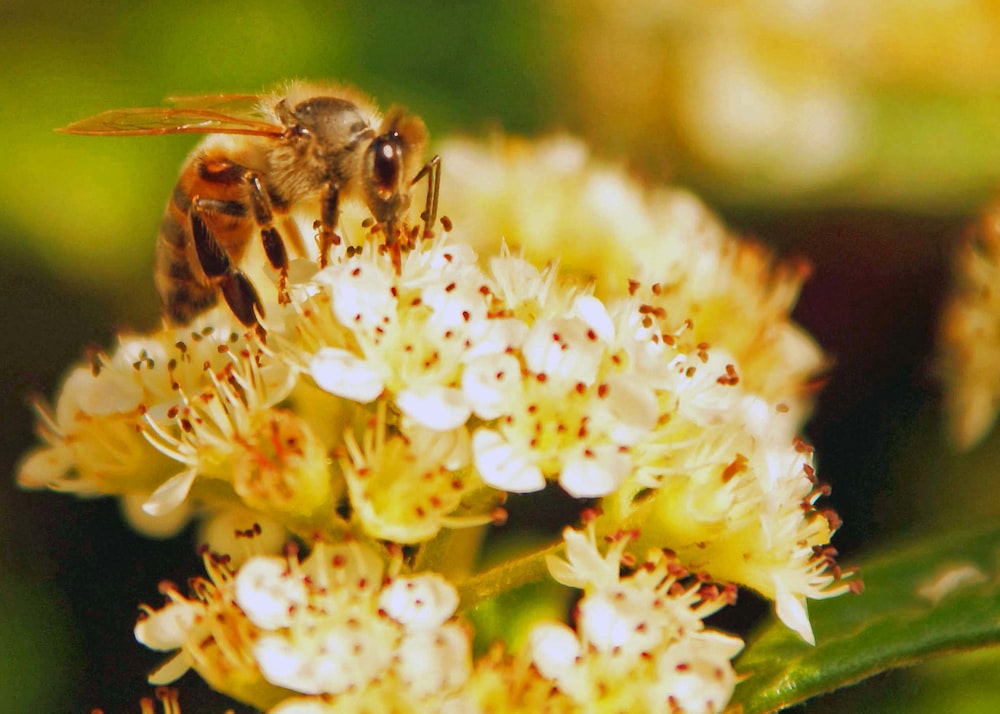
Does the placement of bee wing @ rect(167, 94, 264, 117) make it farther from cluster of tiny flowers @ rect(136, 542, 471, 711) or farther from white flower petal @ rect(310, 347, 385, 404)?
cluster of tiny flowers @ rect(136, 542, 471, 711)

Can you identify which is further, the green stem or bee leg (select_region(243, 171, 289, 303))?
bee leg (select_region(243, 171, 289, 303))

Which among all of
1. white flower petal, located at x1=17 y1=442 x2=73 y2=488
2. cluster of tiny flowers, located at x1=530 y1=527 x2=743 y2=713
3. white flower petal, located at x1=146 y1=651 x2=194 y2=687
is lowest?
white flower petal, located at x1=146 y1=651 x2=194 y2=687

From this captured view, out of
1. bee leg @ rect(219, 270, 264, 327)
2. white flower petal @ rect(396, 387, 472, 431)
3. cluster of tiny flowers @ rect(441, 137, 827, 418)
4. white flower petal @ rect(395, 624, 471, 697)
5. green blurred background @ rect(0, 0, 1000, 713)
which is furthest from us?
green blurred background @ rect(0, 0, 1000, 713)

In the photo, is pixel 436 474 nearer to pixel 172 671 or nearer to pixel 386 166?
pixel 172 671

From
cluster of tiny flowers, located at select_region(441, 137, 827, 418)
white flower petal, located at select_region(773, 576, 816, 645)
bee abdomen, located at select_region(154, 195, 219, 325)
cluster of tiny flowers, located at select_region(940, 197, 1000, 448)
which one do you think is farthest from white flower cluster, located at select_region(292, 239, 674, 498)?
cluster of tiny flowers, located at select_region(940, 197, 1000, 448)

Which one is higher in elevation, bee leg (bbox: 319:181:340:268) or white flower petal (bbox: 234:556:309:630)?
bee leg (bbox: 319:181:340:268)

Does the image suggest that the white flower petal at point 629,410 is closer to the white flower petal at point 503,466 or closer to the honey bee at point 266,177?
the white flower petal at point 503,466

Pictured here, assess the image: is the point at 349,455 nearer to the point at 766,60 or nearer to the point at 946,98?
the point at 766,60

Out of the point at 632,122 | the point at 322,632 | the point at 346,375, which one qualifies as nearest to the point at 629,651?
the point at 322,632

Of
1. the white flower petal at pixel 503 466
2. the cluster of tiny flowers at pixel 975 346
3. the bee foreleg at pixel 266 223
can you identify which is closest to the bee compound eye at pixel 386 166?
the bee foreleg at pixel 266 223

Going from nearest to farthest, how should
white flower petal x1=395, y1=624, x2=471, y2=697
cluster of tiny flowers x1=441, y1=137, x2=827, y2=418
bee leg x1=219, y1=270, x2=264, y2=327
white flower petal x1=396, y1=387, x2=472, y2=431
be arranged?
white flower petal x1=395, y1=624, x2=471, y2=697 < white flower petal x1=396, y1=387, x2=472, y2=431 < bee leg x1=219, y1=270, x2=264, y2=327 < cluster of tiny flowers x1=441, y1=137, x2=827, y2=418
